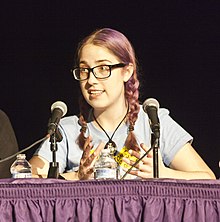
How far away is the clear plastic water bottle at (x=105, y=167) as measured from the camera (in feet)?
6.91

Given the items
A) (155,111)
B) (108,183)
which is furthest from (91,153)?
(108,183)

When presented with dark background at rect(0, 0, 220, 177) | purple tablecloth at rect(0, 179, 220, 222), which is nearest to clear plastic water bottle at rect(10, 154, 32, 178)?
purple tablecloth at rect(0, 179, 220, 222)

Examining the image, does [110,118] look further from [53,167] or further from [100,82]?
[53,167]

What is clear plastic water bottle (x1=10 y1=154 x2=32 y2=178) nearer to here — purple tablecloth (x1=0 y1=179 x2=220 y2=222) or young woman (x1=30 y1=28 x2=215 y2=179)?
young woman (x1=30 y1=28 x2=215 y2=179)

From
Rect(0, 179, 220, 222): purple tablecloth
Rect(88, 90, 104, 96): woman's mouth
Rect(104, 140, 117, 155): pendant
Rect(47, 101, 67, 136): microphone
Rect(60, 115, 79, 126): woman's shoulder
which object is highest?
Rect(88, 90, 104, 96): woman's mouth

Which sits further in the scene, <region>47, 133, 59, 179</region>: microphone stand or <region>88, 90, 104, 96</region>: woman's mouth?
<region>88, 90, 104, 96</region>: woman's mouth

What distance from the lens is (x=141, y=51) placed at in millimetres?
3627

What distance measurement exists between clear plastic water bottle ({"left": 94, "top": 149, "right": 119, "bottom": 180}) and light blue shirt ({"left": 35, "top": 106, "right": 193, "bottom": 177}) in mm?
443

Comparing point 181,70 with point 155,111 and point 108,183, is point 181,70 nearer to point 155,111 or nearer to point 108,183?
point 155,111

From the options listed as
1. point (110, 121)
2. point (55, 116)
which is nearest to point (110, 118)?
point (110, 121)

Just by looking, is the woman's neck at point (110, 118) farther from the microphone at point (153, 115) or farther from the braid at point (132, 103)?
the microphone at point (153, 115)

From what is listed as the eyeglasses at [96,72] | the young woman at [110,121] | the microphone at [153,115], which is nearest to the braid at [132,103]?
the young woman at [110,121]

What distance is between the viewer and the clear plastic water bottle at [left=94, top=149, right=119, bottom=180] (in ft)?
6.91

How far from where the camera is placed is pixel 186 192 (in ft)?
5.60
